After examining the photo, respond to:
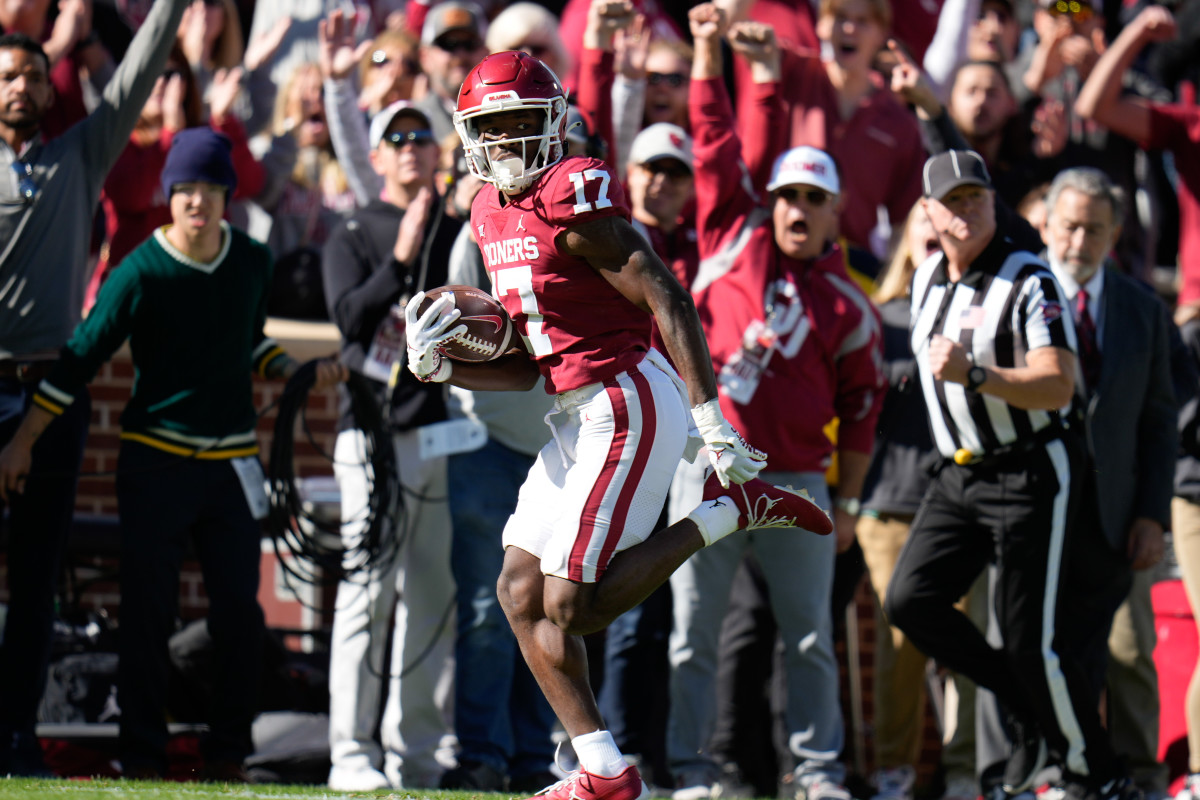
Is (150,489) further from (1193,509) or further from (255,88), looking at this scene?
(1193,509)

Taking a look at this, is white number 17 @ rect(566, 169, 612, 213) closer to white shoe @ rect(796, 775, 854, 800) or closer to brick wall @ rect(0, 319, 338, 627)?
white shoe @ rect(796, 775, 854, 800)

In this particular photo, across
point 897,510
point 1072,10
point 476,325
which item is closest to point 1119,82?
point 1072,10

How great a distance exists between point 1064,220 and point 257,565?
372cm

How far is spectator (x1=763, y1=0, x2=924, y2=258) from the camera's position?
24.6 feet

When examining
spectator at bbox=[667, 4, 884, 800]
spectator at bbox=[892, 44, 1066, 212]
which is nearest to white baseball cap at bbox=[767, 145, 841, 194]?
spectator at bbox=[667, 4, 884, 800]

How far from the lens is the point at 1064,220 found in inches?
245

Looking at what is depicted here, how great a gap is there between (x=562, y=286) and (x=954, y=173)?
2203 millimetres

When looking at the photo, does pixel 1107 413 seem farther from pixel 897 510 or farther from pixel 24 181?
pixel 24 181

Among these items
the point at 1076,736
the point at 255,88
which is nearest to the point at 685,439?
the point at 1076,736

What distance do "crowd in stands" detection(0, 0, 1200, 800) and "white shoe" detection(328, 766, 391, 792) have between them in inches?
2.8

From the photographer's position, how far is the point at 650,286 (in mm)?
4090

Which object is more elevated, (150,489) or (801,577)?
(150,489)

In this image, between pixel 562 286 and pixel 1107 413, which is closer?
pixel 562 286

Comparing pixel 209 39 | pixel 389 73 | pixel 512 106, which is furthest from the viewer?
pixel 209 39
